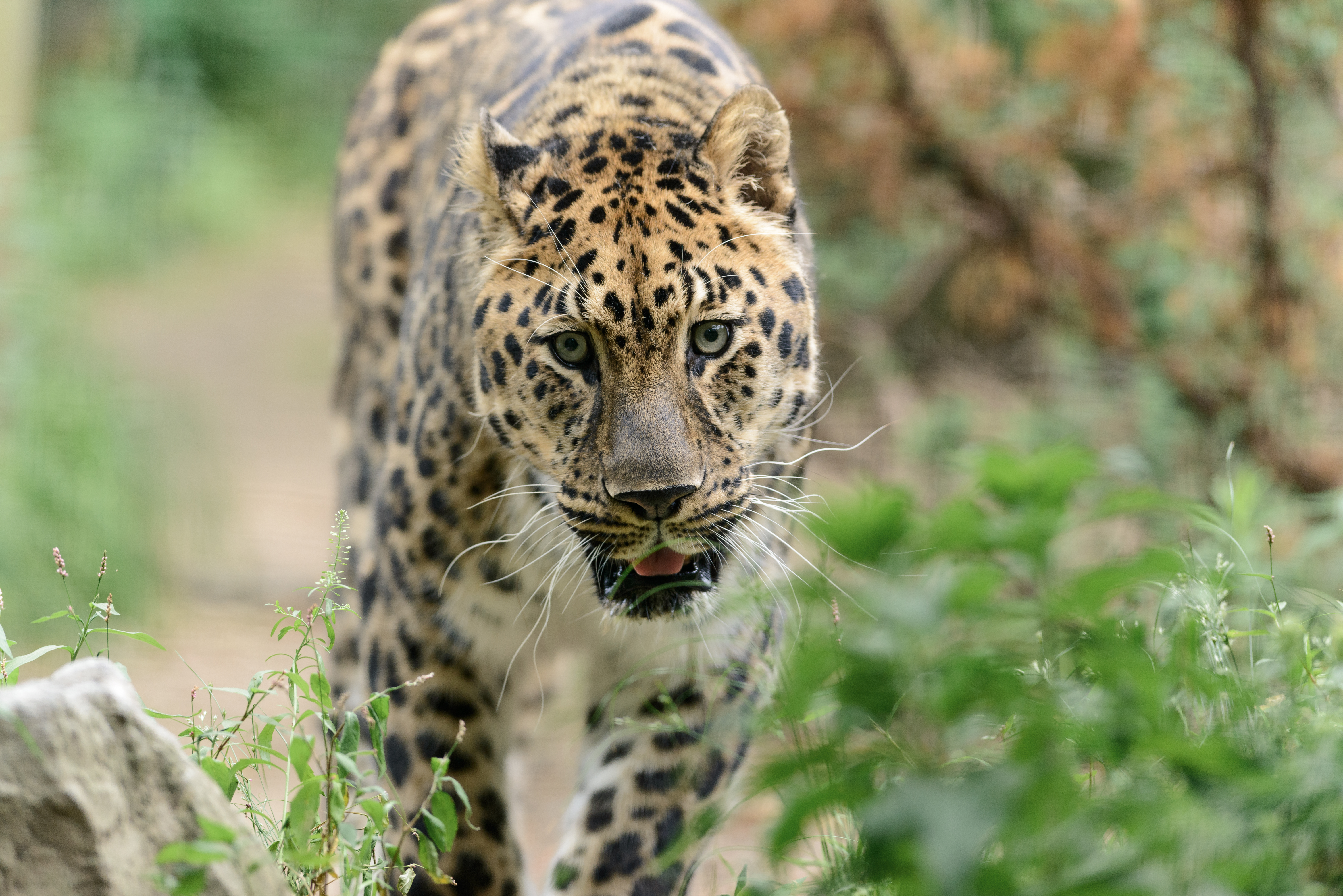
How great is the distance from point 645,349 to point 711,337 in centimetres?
20

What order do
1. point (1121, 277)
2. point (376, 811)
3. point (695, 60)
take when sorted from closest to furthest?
point (376, 811) < point (695, 60) < point (1121, 277)

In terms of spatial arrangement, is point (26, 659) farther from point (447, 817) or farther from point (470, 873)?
point (470, 873)

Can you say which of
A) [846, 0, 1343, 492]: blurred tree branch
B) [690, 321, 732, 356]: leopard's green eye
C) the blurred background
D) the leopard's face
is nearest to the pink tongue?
the leopard's face

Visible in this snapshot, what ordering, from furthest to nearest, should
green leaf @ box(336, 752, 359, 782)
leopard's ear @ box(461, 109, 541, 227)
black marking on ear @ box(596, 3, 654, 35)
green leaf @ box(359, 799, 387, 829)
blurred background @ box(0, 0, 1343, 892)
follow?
blurred background @ box(0, 0, 1343, 892)
black marking on ear @ box(596, 3, 654, 35)
leopard's ear @ box(461, 109, 541, 227)
green leaf @ box(359, 799, 387, 829)
green leaf @ box(336, 752, 359, 782)

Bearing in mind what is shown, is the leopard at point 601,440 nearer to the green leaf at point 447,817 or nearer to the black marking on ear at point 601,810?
the black marking on ear at point 601,810

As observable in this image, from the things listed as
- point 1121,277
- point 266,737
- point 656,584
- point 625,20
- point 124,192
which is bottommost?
point 266,737

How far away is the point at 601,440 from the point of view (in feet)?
11.8

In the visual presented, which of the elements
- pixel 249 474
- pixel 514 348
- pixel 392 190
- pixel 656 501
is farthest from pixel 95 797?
pixel 249 474

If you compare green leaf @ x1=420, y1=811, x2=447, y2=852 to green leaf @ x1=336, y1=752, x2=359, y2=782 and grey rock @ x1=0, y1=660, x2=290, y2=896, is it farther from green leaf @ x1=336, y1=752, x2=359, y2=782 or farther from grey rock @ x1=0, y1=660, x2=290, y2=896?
grey rock @ x1=0, y1=660, x2=290, y2=896

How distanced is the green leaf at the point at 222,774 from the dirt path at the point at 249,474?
46 cm

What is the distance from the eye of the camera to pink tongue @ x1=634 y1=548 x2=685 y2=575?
3686 mm

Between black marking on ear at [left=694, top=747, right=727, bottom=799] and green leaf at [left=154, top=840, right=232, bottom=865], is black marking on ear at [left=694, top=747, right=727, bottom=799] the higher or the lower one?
the lower one

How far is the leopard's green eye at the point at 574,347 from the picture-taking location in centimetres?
365

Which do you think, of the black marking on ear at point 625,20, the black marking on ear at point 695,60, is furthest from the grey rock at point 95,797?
the black marking on ear at point 625,20
